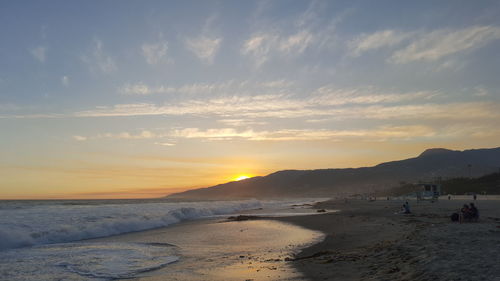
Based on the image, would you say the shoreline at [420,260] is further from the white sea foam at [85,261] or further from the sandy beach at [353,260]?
the white sea foam at [85,261]

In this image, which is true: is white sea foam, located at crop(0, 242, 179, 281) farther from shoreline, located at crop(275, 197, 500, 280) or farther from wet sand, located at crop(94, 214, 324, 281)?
shoreline, located at crop(275, 197, 500, 280)

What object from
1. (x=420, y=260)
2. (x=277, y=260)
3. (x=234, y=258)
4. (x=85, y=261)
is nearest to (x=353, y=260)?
(x=420, y=260)

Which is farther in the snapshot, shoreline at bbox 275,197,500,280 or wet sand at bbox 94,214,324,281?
wet sand at bbox 94,214,324,281

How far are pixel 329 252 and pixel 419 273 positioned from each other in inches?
233

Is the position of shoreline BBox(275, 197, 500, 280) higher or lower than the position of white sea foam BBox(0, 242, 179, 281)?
higher

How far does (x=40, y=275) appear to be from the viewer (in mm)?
12797

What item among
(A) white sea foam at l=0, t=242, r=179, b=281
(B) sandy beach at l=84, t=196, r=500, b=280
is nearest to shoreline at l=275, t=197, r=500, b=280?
(B) sandy beach at l=84, t=196, r=500, b=280

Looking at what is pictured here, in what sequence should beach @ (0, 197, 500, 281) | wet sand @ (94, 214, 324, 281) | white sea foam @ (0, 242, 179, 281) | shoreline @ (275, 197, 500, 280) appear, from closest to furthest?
shoreline @ (275, 197, 500, 280) → beach @ (0, 197, 500, 281) → wet sand @ (94, 214, 324, 281) → white sea foam @ (0, 242, 179, 281)

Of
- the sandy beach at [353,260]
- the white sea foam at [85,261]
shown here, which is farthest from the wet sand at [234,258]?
the white sea foam at [85,261]

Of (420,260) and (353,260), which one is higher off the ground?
(420,260)

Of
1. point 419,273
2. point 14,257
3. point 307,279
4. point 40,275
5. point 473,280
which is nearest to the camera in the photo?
point 473,280

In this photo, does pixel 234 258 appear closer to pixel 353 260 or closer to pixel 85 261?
pixel 353 260

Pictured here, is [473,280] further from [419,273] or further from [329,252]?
[329,252]

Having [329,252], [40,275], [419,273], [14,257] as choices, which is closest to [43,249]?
[14,257]
